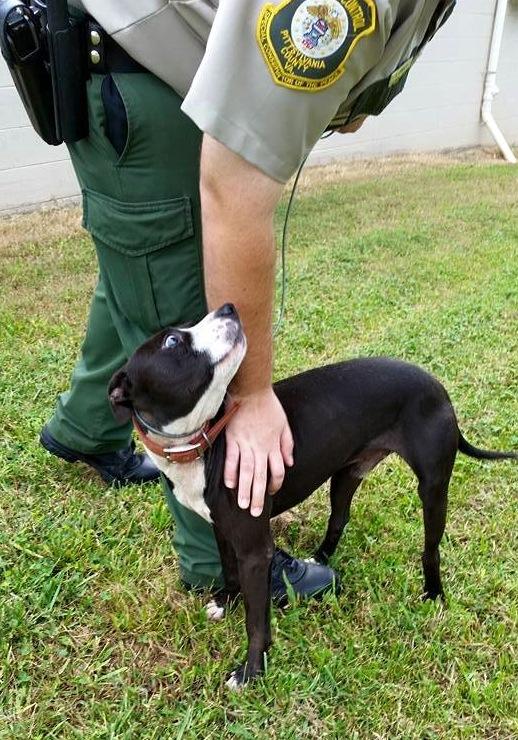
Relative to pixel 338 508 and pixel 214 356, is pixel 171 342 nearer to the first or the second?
pixel 214 356

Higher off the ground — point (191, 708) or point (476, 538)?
point (191, 708)

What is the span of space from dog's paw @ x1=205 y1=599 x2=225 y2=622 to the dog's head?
2.54 feet

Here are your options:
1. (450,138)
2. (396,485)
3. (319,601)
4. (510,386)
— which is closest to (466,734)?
(319,601)

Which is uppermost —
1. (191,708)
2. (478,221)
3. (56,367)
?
(191,708)

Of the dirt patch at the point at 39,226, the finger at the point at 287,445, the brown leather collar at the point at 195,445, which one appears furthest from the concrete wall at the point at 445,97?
the brown leather collar at the point at 195,445

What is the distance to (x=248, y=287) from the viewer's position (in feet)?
5.50

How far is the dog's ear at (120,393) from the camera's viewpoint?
1.89 metres

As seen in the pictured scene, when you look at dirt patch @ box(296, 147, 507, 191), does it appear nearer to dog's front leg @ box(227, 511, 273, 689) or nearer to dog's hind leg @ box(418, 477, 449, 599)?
dog's hind leg @ box(418, 477, 449, 599)

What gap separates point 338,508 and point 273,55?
5.05ft

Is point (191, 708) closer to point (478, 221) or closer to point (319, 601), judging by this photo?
point (319, 601)

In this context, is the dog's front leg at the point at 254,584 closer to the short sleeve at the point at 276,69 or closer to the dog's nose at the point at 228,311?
the dog's nose at the point at 228,311

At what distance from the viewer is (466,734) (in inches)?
77.9

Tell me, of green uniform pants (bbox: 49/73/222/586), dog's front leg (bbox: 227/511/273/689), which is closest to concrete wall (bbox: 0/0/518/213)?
green uniform pants (bbox: 49/73/222/586)

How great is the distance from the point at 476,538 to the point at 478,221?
523cm
